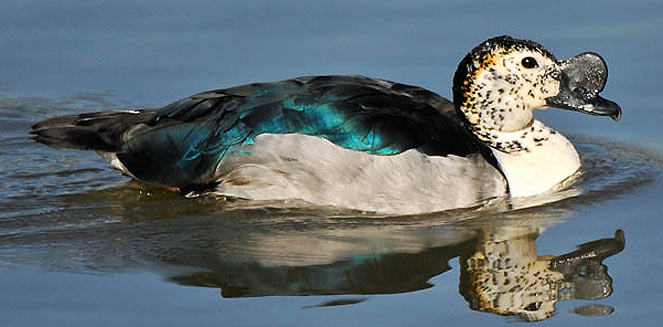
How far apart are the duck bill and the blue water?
0.62 metres

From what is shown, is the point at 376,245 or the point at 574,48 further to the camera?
the point at 574,48

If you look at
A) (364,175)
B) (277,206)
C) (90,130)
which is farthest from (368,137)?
(90,130)

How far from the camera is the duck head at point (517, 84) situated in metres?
10.2

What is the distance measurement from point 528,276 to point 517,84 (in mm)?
2078

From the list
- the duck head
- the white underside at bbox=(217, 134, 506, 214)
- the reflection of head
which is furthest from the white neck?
the reflection of head

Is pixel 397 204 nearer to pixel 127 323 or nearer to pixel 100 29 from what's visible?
pixel 127 323

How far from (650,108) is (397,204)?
2828 mm

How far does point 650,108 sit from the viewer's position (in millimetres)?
11664

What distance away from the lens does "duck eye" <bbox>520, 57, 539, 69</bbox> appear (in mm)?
10258

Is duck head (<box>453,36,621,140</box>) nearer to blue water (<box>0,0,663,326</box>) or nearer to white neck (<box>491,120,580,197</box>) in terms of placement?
white neck (<box>491,120,580,197</box>)

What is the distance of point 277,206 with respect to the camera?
402 inches

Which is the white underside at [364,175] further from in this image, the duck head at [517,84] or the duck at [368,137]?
the duck head at [517,84]

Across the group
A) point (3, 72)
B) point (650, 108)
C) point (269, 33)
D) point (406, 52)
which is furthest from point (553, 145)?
point (3, 72)

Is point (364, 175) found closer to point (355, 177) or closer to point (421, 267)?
point (355, 177)
